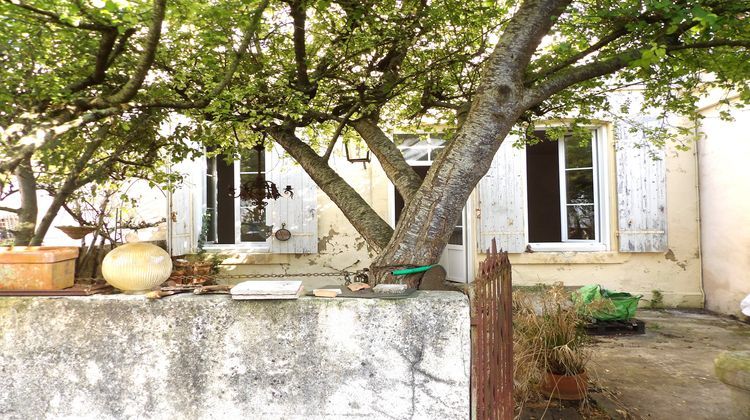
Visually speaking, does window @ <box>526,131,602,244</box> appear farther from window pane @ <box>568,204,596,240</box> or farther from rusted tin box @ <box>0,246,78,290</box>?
rusted tin box @ <box>0,246,78,290</box>

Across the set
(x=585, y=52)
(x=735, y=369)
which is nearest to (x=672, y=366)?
(x=735, y=369)

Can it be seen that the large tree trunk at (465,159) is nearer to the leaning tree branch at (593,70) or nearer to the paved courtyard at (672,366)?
the leaning tree branch at (593,70)

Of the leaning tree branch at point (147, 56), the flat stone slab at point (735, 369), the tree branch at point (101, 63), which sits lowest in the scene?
the flat stone slab at point (735, 369)

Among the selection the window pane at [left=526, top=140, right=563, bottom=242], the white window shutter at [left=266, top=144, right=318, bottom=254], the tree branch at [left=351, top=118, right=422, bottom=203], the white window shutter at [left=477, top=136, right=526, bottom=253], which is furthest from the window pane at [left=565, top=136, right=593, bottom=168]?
the tree branch at [left=351, top=118, right=422, bottom=203]

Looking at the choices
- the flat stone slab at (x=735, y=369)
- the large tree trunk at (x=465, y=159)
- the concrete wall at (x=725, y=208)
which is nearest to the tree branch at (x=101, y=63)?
the large tree trunk at (x=465, y=159)

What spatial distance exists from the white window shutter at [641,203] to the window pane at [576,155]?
476mm

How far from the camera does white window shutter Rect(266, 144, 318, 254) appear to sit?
7.25 m

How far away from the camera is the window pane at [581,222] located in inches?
297

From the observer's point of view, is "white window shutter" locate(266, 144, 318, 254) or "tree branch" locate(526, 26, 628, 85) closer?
"tree branch" locate(526, 26, 628, 85)

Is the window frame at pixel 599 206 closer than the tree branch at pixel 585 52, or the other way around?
the tree branch at pixel 585 52

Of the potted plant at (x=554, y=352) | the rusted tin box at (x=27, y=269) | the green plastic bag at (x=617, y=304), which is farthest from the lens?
the green plastic bag at (x=617, y=304)

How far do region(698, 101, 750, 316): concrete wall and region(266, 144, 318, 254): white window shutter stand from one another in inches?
222

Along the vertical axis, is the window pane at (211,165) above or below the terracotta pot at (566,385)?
above

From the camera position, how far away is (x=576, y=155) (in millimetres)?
7559
